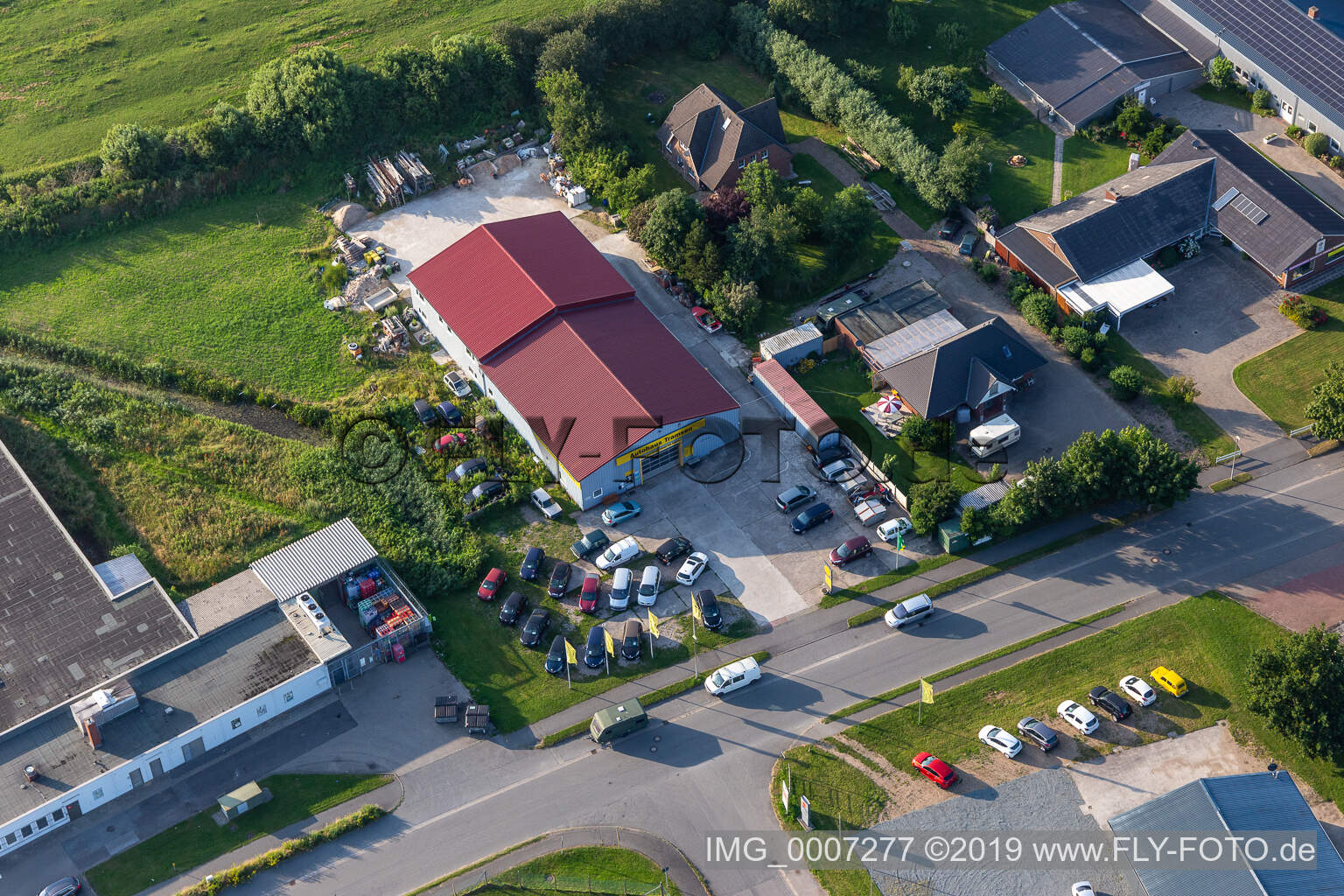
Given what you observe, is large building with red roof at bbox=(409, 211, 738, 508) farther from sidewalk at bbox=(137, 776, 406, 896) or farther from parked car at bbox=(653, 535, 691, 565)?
sidewalk at bbox=(137, 776, 406, 896)

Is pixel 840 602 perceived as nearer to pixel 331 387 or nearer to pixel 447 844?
pixel 447 844

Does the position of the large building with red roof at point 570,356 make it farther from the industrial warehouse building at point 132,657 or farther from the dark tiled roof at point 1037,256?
the dark tiled roof at point 1037,256

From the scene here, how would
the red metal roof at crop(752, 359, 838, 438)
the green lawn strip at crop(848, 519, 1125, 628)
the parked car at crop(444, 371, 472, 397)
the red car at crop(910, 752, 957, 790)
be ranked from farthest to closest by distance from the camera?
the parked car at crop(444, 371, 472, 397), the red metal roof at crop(752, 359, 838, 438), the green lawn strip at crop(848, 519, 1125, 628), the red car at crop(910, 752, 957, 790)

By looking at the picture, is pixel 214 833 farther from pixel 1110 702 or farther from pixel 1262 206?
pixel 1262 206

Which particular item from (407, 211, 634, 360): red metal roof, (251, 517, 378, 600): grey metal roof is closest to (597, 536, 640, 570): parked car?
(251, 517, 378, 600): grey metal roof

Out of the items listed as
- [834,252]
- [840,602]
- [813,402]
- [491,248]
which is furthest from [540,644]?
[834,252]

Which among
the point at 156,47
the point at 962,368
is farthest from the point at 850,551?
the point at 156,47
